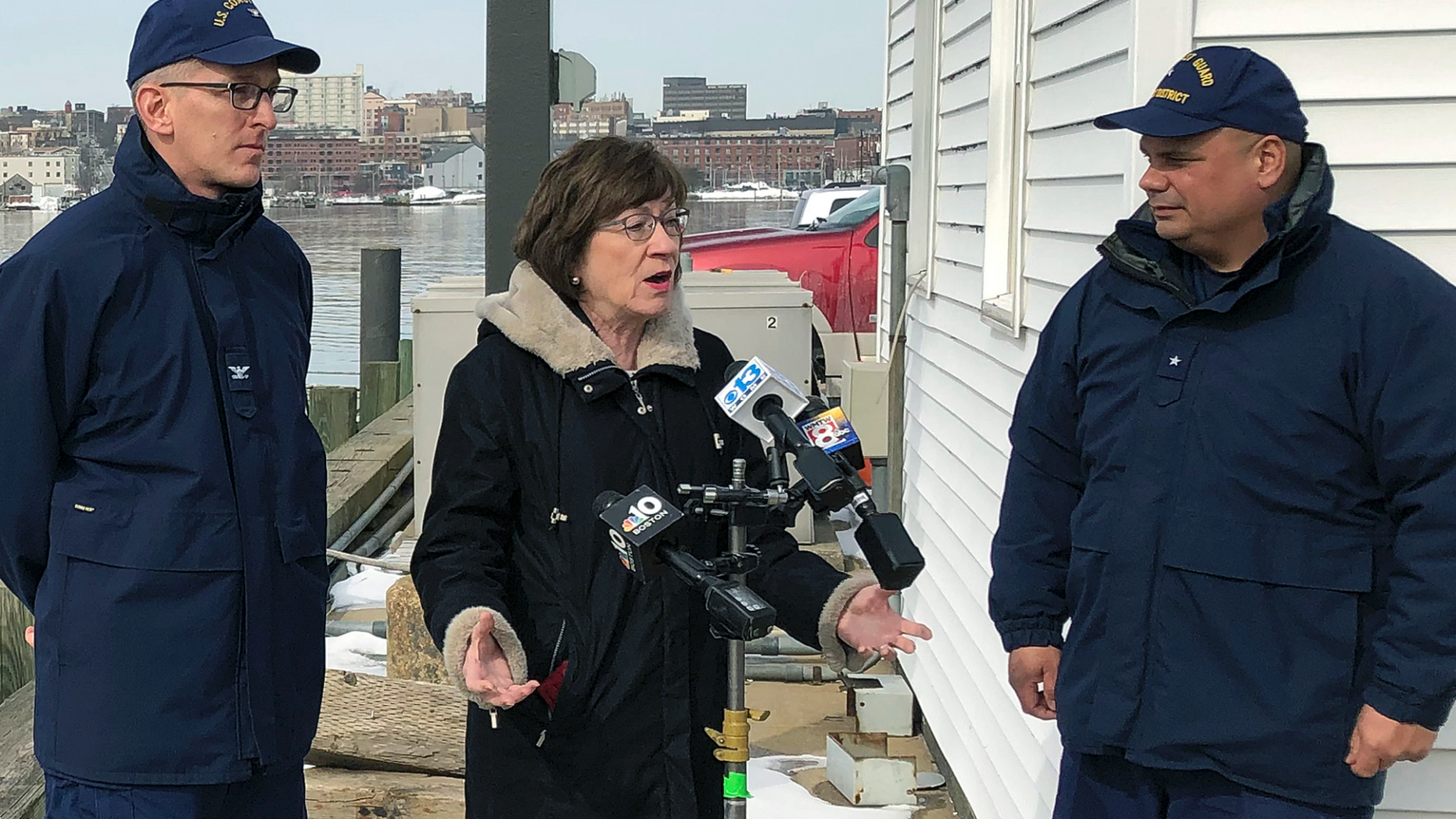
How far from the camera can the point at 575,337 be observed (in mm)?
2807

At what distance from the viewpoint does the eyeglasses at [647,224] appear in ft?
9.18

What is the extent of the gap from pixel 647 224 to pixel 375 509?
6.82m

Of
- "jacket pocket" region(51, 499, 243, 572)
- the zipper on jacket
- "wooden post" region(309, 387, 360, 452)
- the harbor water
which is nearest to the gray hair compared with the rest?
the harbor water

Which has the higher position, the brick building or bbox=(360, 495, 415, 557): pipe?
the brick building

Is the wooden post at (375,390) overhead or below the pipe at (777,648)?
overhead

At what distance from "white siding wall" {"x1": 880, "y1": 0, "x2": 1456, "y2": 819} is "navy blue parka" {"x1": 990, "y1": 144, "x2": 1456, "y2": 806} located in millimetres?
507

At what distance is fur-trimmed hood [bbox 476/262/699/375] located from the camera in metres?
2.80

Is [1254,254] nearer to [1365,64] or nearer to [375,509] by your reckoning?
[1365,64]

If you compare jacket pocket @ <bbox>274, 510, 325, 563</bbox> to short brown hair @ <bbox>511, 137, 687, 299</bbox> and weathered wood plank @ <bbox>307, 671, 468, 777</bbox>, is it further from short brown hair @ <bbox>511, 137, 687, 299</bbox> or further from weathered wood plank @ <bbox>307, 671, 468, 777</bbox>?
weathered wood plank @ <bbox>307, 671, 468, 777</bbox>

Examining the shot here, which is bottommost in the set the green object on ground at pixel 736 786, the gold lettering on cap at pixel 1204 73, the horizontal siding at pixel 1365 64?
the green object on ground at pixel 736 786

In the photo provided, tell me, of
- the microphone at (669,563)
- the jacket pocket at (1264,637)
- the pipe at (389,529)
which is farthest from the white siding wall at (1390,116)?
the pipe at (389,529)

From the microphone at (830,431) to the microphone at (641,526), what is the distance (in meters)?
0.22

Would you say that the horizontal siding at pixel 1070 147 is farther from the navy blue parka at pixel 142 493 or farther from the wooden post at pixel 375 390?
the wooden post at pixel 375 390

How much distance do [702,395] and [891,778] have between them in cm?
274
